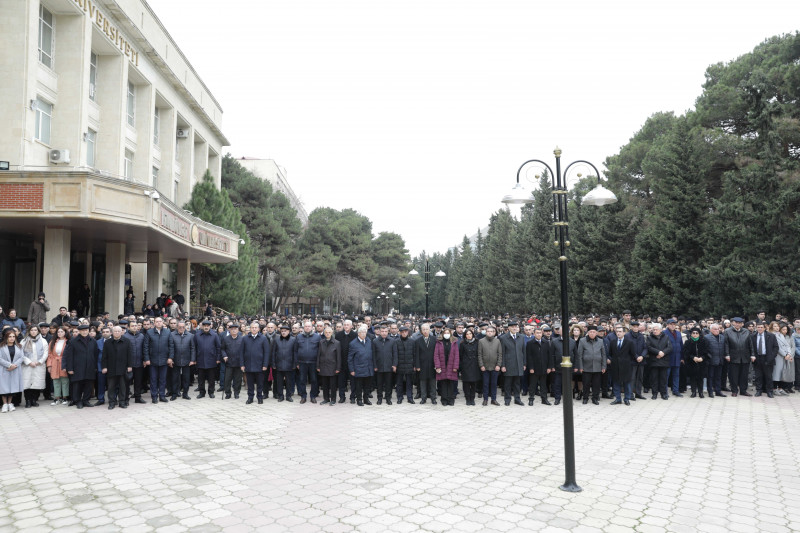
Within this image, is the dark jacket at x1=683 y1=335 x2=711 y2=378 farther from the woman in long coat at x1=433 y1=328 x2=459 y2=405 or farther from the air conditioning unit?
the air conditioning unit

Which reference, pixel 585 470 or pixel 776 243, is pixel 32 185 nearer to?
pixel 585 470

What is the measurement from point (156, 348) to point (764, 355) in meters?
14.8

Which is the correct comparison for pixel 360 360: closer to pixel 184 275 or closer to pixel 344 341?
pixel 344 341

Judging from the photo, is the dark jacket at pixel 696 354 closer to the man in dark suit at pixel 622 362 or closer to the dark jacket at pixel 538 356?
the man in dark suit at pixel 622 362

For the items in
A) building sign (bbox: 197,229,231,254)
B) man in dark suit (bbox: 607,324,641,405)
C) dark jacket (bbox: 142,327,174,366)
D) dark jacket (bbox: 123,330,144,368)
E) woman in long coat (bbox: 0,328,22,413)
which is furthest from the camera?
building sign (bbox: 197,229,231,254)

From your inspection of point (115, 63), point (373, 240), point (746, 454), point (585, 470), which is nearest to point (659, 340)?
point (746, 454)

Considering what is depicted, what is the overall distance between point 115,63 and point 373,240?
4559 cm

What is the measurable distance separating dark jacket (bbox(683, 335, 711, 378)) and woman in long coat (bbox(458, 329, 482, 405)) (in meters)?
5.47

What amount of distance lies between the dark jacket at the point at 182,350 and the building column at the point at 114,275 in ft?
37.6

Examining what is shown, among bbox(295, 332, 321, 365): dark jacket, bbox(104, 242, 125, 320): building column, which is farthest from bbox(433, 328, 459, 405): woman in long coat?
bbox(104, 242, 125, 320): building column

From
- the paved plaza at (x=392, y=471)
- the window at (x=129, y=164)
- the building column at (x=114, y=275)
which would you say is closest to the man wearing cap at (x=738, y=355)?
the paved plaza at (x=392, y=471)

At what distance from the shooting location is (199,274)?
32625mm

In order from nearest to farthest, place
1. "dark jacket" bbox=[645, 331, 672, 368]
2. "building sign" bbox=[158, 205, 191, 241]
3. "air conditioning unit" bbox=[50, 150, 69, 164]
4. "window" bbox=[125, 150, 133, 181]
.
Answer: "dark jacket" bbox=[645, 331, 672, 368]
"air conditioning unit" bbox=[50, 150, 69, 164]
"building sign" bbox=[158, 205, 191, 241]
"window" bbox=[125, 150, 133, 181]

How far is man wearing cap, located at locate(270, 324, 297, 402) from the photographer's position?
12.8 metres
